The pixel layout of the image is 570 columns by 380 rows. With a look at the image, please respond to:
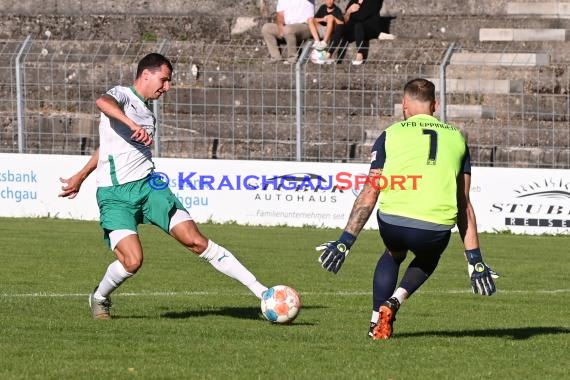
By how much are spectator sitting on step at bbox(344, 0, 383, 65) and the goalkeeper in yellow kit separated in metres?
17.4

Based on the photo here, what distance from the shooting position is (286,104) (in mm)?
24734

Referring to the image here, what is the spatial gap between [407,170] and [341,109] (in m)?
15.9

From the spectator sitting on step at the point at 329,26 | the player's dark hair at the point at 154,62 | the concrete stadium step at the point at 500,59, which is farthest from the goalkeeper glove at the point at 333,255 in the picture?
the spectator sitting on step at the point at 329,26

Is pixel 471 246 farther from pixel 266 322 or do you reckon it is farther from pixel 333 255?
pixel 266 322

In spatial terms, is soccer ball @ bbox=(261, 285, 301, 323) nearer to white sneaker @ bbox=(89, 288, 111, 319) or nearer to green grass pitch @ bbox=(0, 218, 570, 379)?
green grass pitch @ bbox=(0, 218, 570, 379)

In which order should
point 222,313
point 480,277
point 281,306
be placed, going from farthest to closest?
point 222,313 < point 281,306 < point 480,277

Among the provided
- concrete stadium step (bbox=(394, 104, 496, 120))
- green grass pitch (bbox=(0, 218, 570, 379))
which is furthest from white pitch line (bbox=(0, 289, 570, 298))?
concrete stadium step (bbox=(394, 104, 496, 120))

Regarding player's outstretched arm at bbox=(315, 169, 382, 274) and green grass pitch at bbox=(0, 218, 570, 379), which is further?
player's outstretched arm at bbox=(315, 169, 382, 274)

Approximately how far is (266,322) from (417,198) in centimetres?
212

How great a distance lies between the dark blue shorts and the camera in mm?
9188

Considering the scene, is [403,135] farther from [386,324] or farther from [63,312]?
[63,312]

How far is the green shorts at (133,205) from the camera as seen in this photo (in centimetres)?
1061

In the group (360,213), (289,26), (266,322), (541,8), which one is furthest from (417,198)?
(541,8)

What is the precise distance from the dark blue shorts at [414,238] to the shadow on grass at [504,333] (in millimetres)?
775
